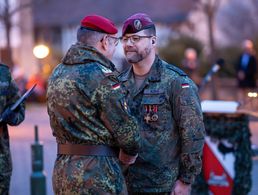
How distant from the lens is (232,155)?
820 centimetres

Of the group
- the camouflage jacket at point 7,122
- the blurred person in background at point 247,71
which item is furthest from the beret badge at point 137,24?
the blurred person in background at point 247,71

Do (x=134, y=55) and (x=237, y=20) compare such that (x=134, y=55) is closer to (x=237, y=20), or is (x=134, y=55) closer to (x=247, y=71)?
(x=247, y=71)

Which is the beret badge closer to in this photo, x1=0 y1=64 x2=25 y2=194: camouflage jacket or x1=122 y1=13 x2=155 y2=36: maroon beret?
x1=122 y1=13 x2=155 y2=36: maroon beret

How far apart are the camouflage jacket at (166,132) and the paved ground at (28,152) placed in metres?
3.59

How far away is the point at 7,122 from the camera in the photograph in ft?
20.5

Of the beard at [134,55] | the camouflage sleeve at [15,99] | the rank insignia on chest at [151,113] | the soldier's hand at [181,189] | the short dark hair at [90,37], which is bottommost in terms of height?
the soldier's hand at [181,189]

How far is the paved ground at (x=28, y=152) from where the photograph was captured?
10.1 meters

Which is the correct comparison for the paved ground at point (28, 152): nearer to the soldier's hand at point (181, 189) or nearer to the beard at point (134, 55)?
the soldier's hand at point (181, 189)

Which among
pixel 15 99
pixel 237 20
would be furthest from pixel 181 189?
pixel 237 20

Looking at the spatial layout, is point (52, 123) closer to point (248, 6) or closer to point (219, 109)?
point (219, 109)

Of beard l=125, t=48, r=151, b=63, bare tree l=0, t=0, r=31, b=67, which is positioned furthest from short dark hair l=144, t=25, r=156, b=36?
bare tree l=0, t=0, r=31, b=67

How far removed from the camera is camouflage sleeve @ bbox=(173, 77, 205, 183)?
5.20m

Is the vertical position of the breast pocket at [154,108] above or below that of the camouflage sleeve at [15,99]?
above

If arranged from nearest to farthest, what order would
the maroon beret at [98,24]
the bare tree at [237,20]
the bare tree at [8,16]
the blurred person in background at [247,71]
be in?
1. the maroon beret at [98,24]
2. the blurred person in background at [247,71]
3. the bare tree at [8,16]
4. the bare tree at [237,20]
